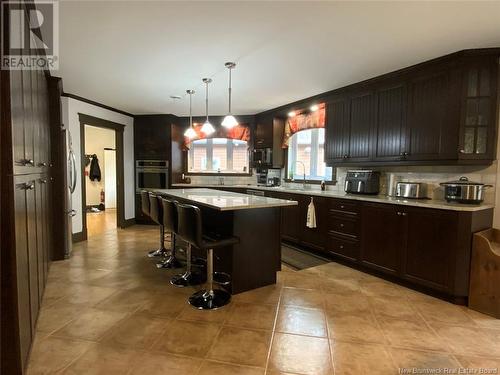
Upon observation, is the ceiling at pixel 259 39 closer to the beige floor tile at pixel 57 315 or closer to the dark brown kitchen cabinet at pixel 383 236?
the dark brown kitchen cabinet at pixel 383 236

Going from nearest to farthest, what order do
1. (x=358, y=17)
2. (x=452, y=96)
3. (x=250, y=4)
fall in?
1. (x=250, y=4)
2. (x=358, y=17)
3. (x=452, y=96)

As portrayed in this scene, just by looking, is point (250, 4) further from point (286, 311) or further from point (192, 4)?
point (286, 311)

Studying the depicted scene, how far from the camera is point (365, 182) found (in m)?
3.73

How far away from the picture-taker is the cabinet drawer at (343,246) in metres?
3.60

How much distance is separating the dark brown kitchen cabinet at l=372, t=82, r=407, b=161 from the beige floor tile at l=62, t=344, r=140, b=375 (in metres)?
3.32

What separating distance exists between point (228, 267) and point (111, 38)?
8.02ft

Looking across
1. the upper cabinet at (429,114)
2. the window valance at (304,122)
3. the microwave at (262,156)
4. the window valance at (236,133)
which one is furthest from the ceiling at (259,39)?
the window valance at (236,133)

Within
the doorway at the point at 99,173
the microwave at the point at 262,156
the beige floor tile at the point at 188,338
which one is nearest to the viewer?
the beige floor tile at the point at 188,338

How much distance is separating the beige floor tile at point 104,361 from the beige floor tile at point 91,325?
7.0 inches

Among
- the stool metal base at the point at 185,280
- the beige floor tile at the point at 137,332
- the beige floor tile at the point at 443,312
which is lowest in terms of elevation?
the beige floor tile at the point at 443,312

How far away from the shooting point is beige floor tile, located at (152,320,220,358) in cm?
197

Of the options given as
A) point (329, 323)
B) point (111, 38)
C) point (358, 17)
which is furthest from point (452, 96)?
point (111, 38)

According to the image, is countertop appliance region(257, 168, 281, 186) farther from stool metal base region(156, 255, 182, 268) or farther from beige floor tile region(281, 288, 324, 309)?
beige floor tile region(281, 288, 324, 309)

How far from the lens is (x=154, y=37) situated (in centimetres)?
254
